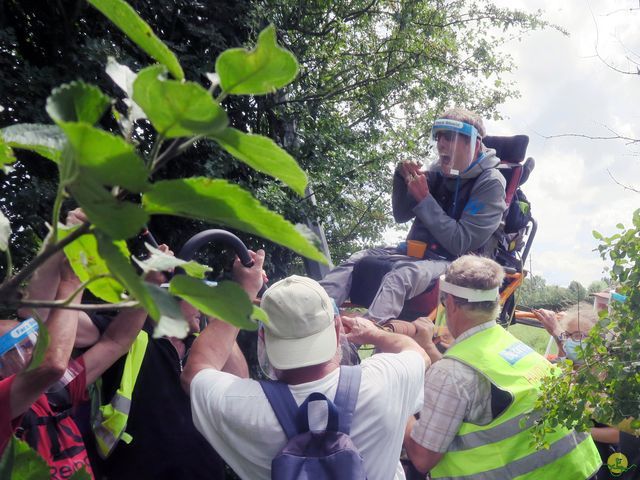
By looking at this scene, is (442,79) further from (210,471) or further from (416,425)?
Result: (210,471)

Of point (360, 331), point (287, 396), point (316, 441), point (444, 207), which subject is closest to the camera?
point (316, 441)

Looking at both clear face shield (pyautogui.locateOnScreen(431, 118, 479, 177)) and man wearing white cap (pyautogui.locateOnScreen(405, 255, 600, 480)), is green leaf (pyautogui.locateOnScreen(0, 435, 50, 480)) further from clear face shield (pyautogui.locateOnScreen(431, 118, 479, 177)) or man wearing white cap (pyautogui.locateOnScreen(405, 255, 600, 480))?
clear face shield (pyautogui.locateOnScreen(431, 118, 479, 177))

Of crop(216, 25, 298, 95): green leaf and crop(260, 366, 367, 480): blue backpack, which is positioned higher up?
crop(216, 25, 298, 95): green leaf

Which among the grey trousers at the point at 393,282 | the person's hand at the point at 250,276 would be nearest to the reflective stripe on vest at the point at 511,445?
the grey trousers at the point at 393,282

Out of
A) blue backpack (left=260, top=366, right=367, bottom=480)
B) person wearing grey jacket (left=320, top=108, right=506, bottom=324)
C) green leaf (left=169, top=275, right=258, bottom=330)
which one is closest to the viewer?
green leaf (left=169, top=275, right=258, bottom=330)

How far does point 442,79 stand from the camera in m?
6.39

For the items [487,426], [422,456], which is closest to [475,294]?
[487,426]

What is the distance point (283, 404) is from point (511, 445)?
44.5 inches

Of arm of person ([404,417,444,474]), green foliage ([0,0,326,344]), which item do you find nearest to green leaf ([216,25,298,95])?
green foliage ([0,0,326,344])

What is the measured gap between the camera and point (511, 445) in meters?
2.29

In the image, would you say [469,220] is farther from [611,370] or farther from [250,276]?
[250,276]

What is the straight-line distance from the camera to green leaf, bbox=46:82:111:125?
479 mm

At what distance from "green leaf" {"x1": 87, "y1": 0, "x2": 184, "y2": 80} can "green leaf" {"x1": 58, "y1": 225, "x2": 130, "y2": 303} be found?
7.5 inches

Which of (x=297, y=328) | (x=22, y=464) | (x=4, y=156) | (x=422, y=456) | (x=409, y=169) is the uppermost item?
(x=4, y=156)
